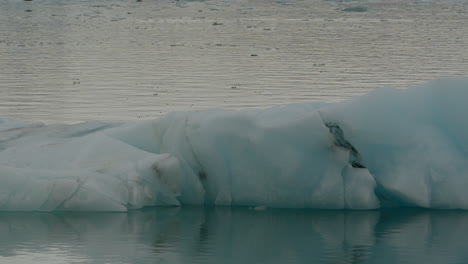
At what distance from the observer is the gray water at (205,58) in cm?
1608

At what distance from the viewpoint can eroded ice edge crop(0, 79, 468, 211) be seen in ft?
29.4

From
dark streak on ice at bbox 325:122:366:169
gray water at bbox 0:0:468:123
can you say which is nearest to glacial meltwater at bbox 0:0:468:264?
dark streak on ice at bbox 325:122:366:169

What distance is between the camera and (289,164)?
9.13 metres

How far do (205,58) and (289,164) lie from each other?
1540 centimetres

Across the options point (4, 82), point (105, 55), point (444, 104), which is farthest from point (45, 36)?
point (444, 104)

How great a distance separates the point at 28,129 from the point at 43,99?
232 inches

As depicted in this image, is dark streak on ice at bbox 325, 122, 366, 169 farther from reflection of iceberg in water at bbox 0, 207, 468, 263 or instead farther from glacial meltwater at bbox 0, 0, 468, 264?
reflection of iceberg in water at bbox 0, 207, 468, 263

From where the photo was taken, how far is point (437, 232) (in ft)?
27.1

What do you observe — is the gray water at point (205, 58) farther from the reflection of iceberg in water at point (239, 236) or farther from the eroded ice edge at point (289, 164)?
the reflection of iceberg in water at point (239, 236)

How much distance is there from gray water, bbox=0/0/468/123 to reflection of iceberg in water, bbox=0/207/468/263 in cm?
502

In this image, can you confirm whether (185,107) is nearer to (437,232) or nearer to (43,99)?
(43,99)

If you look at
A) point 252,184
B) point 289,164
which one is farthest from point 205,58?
point 289,164

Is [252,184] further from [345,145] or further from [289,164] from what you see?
[345,145]

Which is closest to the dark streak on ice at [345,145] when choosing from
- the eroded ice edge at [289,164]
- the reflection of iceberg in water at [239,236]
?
the eroded ice edge at [289,164]
